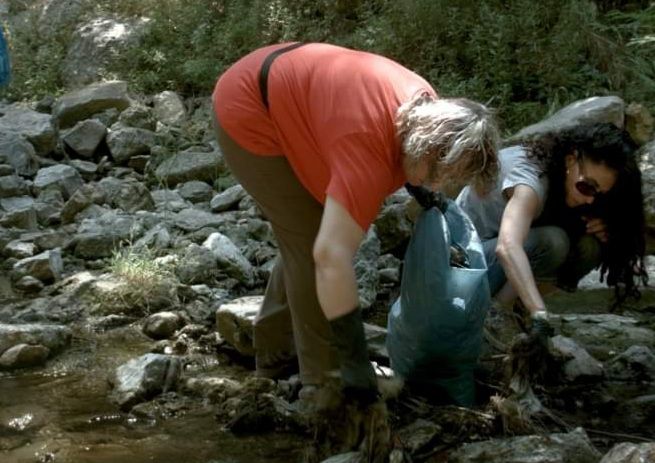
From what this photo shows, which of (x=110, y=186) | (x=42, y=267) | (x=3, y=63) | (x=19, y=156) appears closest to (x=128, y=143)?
(x=19, y=156)

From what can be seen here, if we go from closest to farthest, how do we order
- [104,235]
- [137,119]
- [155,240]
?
[155,240]
[104,235]
[137,119]

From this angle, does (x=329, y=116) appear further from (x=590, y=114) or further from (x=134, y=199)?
(x=134, y=199)

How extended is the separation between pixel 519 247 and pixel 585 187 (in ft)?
1.22

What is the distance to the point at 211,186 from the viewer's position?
5.84 m

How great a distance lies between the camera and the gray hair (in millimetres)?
1947

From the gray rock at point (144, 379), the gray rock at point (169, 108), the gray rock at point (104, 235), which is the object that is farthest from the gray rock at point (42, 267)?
the gray rock at point (169, 108)

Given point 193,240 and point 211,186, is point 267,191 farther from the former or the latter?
point 211,186

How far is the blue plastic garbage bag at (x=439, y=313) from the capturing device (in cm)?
252

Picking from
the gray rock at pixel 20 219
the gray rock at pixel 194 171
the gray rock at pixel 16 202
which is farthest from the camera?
the gray rock at pixel 194 171

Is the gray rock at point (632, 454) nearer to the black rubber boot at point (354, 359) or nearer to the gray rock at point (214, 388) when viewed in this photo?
the black rubber boot at point (354, 359)

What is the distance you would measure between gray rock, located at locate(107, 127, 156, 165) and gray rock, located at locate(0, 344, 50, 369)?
338 cm

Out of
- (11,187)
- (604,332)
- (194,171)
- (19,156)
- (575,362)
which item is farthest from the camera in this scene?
(19,156)

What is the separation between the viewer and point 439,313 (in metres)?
2.52

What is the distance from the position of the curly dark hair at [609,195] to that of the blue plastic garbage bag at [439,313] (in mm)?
459
